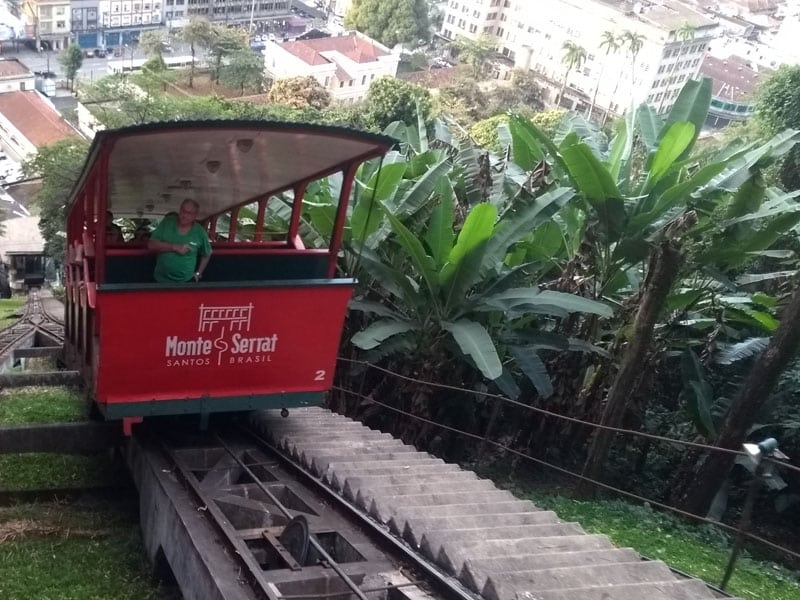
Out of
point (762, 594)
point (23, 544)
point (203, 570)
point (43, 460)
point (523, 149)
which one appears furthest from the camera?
point (523, 149)

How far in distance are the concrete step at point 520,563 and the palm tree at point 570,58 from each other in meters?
53.4

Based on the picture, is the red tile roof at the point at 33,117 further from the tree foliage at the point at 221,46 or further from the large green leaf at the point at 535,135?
the large green leaf at the point at 535,135

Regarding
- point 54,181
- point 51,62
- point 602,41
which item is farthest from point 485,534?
point 51,62

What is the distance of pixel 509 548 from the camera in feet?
13.1

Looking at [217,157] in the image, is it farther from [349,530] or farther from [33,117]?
[33,117]

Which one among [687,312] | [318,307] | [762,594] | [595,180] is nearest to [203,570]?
[318,307]

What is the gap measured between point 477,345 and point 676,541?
2.34 meters

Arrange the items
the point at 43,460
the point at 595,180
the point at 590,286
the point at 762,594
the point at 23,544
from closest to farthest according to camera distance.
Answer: the point at 23,544 → the point at 762,594 → the point at 43,460 → the point at 595,180 → the point at 590,286

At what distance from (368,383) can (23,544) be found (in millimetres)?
4874

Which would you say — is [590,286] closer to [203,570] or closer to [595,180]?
[595,180]

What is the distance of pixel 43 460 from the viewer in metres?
6.83

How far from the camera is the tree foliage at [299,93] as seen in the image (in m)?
Answer: 39.0

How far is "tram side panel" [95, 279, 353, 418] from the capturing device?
17.4ft

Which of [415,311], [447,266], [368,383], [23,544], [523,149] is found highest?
[523,149]
